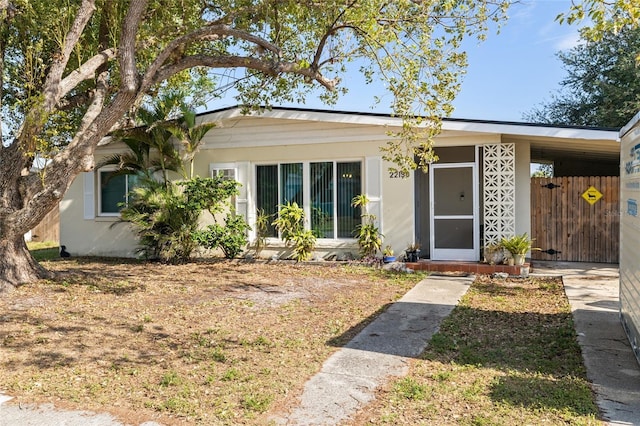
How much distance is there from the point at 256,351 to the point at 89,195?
10.2 m

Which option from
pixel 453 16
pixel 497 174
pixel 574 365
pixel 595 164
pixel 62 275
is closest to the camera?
pixel 574 365

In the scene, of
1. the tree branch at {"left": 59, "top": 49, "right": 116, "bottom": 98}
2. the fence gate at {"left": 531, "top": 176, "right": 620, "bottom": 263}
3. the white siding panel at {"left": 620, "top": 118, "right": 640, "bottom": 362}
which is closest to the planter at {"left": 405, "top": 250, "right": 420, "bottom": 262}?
the fence gate at {"left": 531, "top": 176, "right": 620, "bottom": 263}

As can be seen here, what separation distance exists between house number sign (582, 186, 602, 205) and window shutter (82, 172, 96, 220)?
1220 cm

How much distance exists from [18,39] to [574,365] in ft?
32.3

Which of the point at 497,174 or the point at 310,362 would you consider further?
the point at 497,174

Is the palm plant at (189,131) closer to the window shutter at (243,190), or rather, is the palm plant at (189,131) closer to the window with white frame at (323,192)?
the window shutter at (243,190)

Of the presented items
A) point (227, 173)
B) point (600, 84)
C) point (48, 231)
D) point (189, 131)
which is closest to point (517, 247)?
point (227, 173)

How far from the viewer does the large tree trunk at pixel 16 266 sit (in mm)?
7234

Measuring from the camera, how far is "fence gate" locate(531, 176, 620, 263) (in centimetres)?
1070

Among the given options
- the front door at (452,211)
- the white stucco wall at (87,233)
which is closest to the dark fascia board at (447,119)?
the front door at (452,211)

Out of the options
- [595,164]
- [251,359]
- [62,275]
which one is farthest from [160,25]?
[595,164]

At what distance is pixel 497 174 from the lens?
9.77 m

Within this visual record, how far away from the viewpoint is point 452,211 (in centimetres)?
1056

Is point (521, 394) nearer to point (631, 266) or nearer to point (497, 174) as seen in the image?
point (631, 266)
